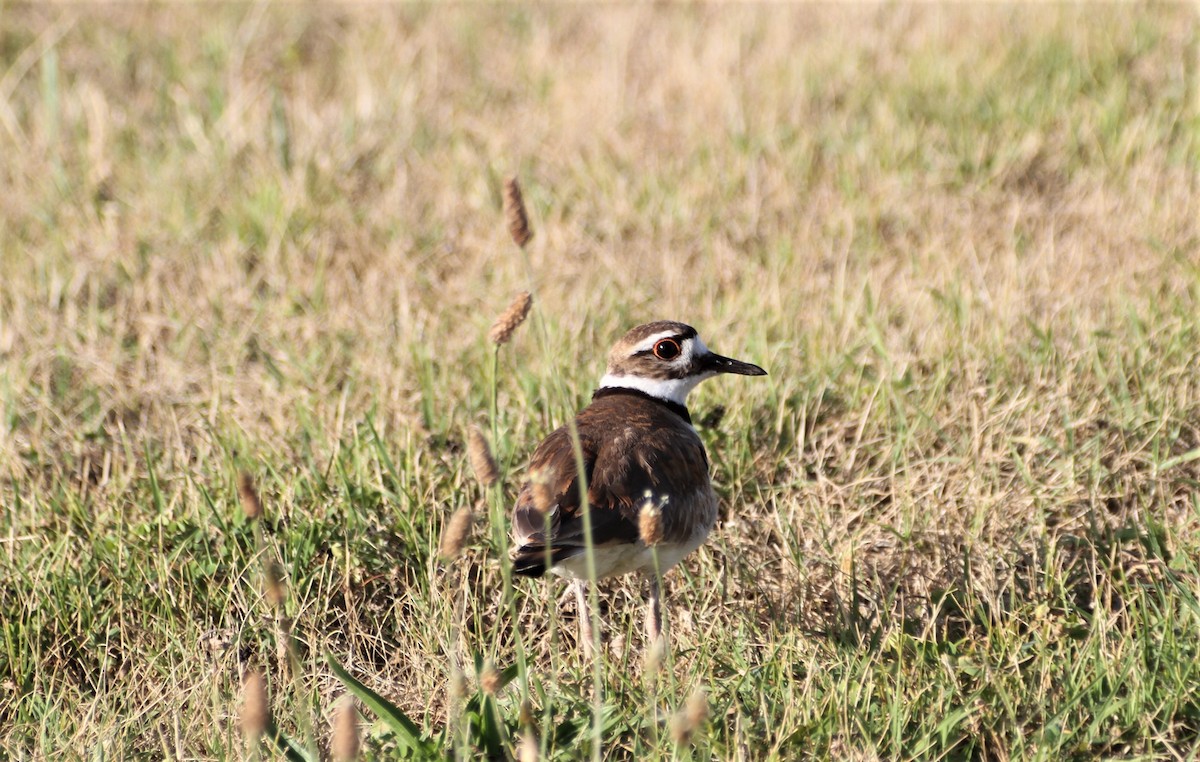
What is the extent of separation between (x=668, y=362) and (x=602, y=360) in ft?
3.25

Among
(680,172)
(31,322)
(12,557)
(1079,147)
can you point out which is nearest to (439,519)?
→ (12,557)

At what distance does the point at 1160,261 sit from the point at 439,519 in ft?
11.7

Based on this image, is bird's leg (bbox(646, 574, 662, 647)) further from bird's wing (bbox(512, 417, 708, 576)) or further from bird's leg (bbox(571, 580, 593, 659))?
bird's wing (bbox(512, 417, 708, 576))

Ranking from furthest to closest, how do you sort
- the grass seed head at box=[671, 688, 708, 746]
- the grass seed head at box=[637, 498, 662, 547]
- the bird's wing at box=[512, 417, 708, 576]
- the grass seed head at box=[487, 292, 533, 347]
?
the bird's wing at box=[512, 417, 708, 576], the grass seed head at box=[487, 292, 533, 347], the grass seed head at box=[637, 498, 662, 547], the grass seed head at box=[671, 688, 708, 746]

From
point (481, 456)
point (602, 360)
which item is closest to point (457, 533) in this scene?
point (481, 456)

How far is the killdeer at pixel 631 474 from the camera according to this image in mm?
3664

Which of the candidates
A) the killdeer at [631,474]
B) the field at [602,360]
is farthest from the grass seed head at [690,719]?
the killdeer at [631,474]

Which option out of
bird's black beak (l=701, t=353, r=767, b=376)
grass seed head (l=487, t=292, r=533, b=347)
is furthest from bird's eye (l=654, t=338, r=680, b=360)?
grass seed head (l=487, t=292, r=533, b=347)

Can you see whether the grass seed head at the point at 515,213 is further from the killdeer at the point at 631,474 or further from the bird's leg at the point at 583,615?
the bird's leg at the point at 583,615

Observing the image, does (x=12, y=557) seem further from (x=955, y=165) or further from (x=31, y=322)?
(x=955, y=165)

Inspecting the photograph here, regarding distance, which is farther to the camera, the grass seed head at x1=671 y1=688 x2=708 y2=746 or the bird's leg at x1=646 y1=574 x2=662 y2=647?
the bird's leg at x1=646 y1=574 x2=662 y2=647

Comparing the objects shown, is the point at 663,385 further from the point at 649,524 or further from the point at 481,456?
the point at 481,456

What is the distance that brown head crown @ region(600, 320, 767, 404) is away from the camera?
4.60 meters

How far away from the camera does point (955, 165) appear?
707 cm
